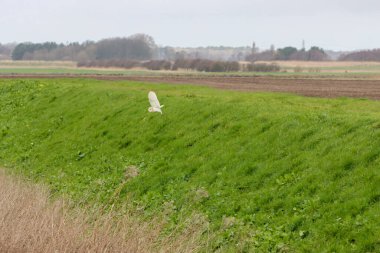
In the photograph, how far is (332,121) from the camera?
17094 mm

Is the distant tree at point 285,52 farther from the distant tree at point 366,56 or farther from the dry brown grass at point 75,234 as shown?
the dry brown grass at point 75,234

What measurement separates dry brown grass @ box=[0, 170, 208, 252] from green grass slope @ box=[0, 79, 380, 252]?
2.92 feet

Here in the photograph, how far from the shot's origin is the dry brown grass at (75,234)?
36.6 feet

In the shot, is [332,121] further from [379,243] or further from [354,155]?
[379,243]

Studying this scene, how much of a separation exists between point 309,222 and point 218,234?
6.53 feet

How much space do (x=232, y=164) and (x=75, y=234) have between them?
21.2ft

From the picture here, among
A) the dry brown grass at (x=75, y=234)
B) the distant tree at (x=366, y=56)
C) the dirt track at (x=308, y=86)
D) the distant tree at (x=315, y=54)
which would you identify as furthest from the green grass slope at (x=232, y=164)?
the distant tree at (x=315, y=54)

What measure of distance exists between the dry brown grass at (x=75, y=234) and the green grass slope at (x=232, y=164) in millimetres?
889

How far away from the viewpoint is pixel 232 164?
55.9 feet

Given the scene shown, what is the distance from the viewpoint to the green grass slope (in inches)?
500

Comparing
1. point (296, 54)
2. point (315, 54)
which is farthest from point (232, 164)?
point (315, 54)

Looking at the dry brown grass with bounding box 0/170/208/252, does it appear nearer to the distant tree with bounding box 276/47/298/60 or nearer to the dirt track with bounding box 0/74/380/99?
the dirt track with bounding box 0/74/380/99

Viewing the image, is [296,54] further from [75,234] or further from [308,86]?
[75,234]

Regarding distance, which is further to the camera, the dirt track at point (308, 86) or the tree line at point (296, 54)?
the tree line at point (296, 54)
